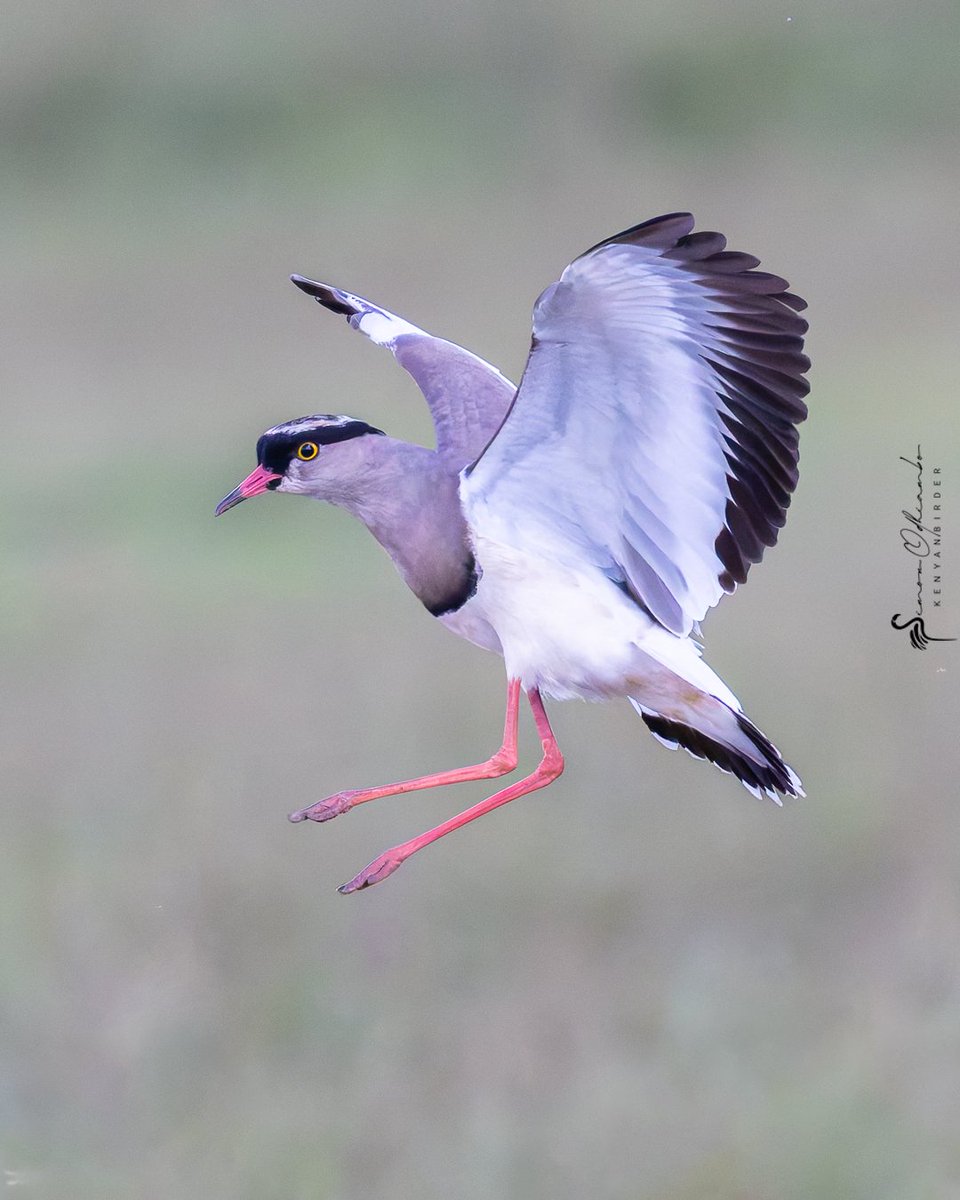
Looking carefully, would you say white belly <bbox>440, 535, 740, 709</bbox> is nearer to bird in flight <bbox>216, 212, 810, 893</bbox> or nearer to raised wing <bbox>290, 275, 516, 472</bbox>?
bird in flight <bbox>216, 212, 810, 893</bbox>

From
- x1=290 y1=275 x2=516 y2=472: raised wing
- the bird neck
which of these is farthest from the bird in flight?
x1=290 y1=275 x2=516 y2=472: raised wing

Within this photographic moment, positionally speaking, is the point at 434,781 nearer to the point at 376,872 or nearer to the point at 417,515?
the point at 376,872

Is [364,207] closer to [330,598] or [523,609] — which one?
[330,598]

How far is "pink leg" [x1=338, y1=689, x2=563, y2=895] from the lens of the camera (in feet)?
7.90

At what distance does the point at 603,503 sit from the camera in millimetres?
2514

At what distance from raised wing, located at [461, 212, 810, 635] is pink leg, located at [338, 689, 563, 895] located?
0.25m

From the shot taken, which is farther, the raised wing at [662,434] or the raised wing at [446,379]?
the raised wing at [446,379]

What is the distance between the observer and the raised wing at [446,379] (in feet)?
8.84

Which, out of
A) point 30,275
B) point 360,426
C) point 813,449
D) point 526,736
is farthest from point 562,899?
point 30,275

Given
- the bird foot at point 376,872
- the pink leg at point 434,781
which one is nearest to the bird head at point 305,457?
the pink leg at point 434,781

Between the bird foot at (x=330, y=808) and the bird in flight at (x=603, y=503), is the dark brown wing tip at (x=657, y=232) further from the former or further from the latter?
the bird foot at (x=330, y=808)

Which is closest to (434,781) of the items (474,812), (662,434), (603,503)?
(474,812)

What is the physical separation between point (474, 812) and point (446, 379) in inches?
27.5

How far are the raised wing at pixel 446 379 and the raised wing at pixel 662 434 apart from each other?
17cm
